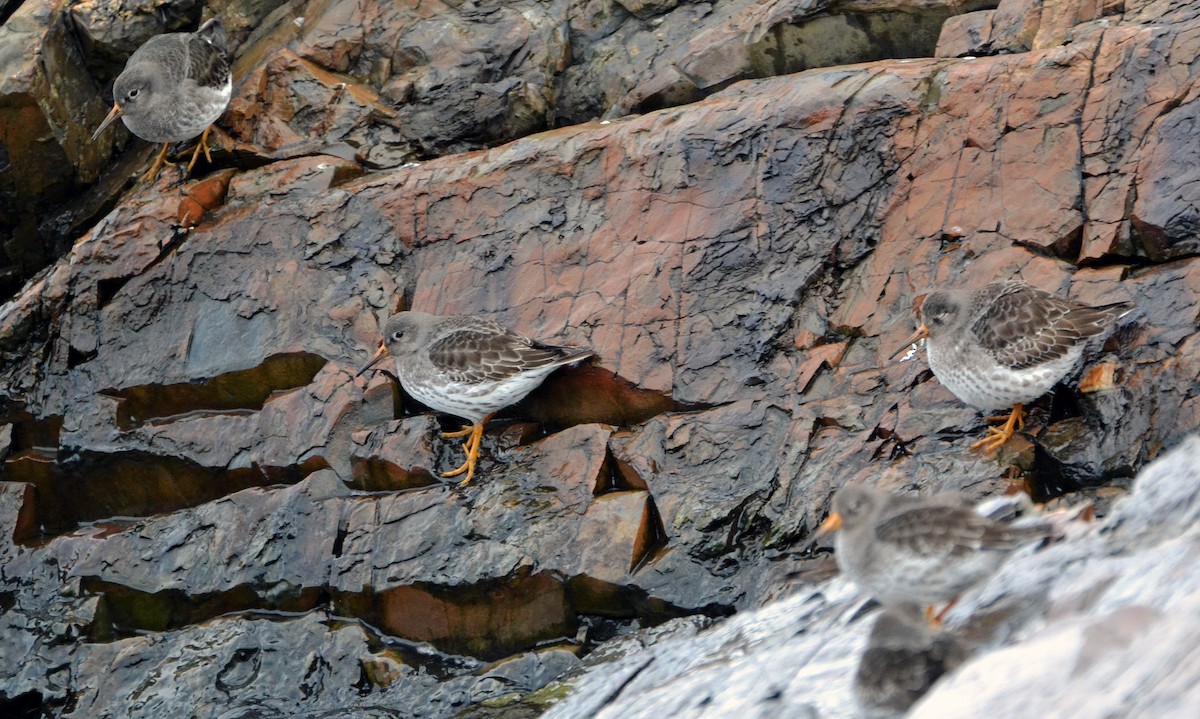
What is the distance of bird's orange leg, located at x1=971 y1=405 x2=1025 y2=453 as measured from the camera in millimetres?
8797

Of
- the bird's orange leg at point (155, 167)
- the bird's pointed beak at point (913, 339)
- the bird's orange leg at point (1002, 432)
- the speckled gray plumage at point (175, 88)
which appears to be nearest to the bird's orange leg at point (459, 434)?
the bird's pointed beak at point (913, 339)

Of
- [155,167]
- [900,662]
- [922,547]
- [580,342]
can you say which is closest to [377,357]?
[580,342]

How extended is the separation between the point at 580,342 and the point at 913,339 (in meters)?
2.72

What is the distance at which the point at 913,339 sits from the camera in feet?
30.9

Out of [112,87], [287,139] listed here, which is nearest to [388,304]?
[287,139]

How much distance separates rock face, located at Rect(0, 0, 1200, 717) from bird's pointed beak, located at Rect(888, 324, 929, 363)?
0.15m

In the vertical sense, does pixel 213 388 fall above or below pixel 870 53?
below

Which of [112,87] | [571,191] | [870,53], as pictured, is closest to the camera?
[571,191]

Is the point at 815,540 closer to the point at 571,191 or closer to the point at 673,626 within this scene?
the point at 673,626

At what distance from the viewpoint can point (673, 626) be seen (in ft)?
29.2

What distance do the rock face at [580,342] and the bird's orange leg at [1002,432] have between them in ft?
0.55

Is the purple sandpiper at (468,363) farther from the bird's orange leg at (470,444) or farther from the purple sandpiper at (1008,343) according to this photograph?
the purple sandpiper at (1008,343)

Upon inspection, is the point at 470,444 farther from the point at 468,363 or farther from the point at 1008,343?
the point at 1008,343

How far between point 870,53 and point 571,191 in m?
3.33
